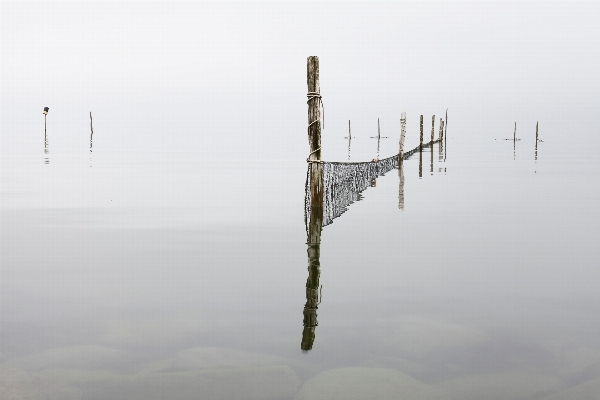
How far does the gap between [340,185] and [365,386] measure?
43.2 ft

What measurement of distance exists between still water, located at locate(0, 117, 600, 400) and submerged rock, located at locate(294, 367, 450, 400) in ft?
0.07

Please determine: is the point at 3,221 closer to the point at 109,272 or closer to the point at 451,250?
the point at 109,272

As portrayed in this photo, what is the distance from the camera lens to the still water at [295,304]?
6.43m

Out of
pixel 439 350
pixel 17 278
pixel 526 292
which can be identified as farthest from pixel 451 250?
pixel 17 278

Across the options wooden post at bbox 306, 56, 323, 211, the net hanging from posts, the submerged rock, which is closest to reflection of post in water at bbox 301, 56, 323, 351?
wooden post at bbox 306, 56, 323, 211

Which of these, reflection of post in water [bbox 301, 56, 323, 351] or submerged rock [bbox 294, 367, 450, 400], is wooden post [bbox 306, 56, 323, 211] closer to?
reflection of post in water [bbox 301, 56, 323, 351]

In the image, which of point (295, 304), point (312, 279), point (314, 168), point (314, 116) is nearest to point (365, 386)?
point (295, 304)

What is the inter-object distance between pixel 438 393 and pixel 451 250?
783 cm

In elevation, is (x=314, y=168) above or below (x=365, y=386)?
above

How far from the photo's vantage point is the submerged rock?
6062 millimetres

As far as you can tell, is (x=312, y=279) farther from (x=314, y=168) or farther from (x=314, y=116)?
(x=314, y=116)

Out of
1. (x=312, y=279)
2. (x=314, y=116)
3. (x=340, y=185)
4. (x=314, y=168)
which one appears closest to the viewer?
(x=312, y=279)

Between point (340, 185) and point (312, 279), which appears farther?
point (340, 185)

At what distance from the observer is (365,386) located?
20.6 feet
